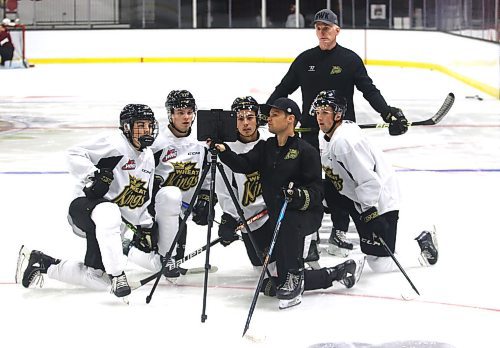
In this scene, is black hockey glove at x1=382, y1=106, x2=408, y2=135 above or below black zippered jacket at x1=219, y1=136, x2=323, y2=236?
above

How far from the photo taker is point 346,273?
157 inches

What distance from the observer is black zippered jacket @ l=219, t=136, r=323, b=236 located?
3805 mm

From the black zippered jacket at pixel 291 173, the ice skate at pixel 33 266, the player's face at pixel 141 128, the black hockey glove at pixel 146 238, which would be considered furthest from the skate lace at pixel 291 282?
the ice skate at pixel 33 266

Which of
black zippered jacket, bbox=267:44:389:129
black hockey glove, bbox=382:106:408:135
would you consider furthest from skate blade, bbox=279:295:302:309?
black zippered jacket, bbox=267:44:389:129

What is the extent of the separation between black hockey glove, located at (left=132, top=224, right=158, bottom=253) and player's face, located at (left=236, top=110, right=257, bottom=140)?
1.72ft

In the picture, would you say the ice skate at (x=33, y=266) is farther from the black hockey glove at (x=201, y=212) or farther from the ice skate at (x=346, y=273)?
the ice skate at (x=346, y=273)

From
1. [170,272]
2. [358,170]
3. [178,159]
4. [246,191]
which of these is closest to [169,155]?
Result: [178,159]

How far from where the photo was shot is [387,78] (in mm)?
15141

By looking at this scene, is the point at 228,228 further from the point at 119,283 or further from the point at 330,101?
the point at 330,101

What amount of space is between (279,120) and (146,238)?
763mm

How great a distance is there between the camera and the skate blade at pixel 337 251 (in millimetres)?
4621

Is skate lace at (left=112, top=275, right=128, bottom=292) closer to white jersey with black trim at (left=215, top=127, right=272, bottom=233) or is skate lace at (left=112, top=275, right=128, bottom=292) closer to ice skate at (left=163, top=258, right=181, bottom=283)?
ice skate at (left=163, top=258, right=181, bottom=283)

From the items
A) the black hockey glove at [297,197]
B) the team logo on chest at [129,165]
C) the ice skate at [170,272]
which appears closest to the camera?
the black hockey glove at [297,197]

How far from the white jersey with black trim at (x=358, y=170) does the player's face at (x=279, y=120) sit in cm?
41
